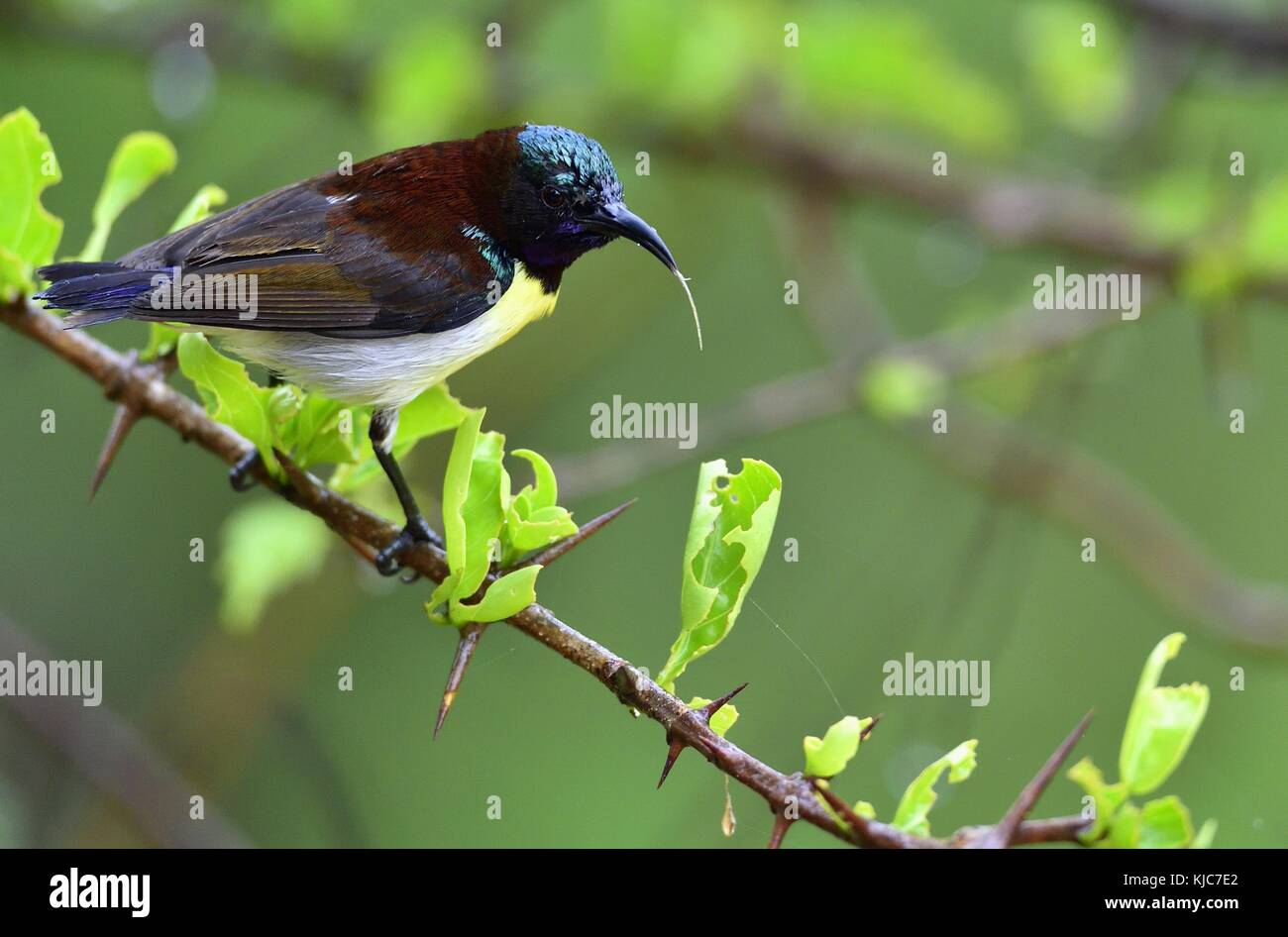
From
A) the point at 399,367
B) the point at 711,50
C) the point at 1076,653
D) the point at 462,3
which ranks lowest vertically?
the point at 1076,653

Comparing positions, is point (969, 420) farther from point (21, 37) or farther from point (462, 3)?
point (21, 37)

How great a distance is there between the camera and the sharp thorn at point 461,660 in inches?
76.2

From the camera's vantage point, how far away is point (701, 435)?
4.32 meters

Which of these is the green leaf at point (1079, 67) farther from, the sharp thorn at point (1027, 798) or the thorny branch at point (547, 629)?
the sharp thorn at point (1027, 798)

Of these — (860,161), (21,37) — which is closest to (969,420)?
(860,161)

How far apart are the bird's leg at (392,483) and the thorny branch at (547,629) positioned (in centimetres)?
7

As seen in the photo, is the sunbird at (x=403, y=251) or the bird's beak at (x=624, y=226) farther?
the sunbird at (x=403, y=251)

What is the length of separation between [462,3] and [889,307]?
3.29 m

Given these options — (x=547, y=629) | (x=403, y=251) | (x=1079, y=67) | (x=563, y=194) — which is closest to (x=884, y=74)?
(x=1079, y=67)

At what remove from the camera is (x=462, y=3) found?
6.77 metres

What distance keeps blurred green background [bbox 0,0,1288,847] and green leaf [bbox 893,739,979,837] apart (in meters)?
1.73

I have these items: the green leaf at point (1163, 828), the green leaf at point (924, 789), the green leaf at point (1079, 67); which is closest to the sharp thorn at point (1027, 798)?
the green leaf at point (924, 789)

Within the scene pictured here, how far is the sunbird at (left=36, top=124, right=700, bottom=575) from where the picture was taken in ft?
8.85

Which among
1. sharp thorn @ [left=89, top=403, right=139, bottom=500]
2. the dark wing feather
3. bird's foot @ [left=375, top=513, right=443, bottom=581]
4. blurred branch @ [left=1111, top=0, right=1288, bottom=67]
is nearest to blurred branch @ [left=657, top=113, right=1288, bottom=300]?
blurred branch @ [left=1111, top=0, right=1288, bottom=67]
